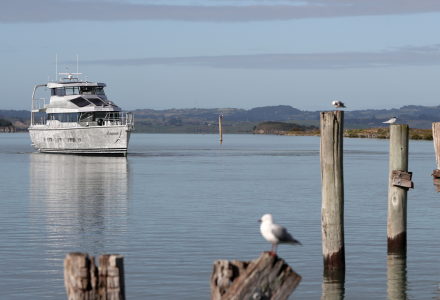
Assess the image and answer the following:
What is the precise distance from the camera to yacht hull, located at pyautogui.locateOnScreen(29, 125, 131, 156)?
213ft

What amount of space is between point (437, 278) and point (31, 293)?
8859mm

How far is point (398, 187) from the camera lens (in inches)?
583

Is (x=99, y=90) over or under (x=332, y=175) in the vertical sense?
over

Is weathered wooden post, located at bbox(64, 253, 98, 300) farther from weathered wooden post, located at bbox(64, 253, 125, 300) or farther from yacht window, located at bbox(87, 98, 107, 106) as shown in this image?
yacht window, located at bbox(87, 98, 107, 106)

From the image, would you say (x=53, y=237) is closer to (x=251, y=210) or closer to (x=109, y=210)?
(x=109, y=210)

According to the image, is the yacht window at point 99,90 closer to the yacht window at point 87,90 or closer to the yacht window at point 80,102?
the yacht window at point 87,90

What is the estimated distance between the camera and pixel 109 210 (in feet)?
85.5

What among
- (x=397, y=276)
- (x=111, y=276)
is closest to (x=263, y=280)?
(x=111, y=276)

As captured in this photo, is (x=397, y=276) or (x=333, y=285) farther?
(x=397, y=276)

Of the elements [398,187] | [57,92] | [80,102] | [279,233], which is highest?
[57,92]

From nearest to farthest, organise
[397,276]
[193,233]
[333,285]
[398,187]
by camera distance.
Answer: [333,285] < [397,276] < [398,187] < [193,233]

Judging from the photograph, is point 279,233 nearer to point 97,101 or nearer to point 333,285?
point 333,285

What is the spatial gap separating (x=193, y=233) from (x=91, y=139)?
47.9 metres

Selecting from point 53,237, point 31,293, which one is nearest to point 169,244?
point 53,237
